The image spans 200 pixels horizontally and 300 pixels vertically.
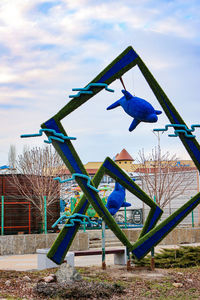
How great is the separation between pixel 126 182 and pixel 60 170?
50.5ft

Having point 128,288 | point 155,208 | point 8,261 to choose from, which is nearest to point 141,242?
point 155,208

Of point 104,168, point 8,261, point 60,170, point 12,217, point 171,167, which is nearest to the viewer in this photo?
point 104,168

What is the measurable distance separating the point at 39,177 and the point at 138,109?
14163 millimetres

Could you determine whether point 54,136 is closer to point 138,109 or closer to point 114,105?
point 114,105

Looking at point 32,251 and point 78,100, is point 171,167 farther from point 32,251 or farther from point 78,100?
point 78,100

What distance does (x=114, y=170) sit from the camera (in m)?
9.87

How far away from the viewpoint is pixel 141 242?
9539 mm

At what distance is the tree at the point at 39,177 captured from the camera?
69.4ft

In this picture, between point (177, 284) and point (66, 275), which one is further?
point (177, 284)

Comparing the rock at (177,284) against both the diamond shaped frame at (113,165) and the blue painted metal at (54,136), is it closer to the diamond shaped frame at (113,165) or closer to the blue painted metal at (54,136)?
the diamond shaped frame at (113,165)

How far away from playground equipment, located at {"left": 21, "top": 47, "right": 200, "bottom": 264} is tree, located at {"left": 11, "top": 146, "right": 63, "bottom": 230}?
35.8 ft

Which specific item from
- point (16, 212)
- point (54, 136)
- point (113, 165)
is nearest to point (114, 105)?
point (113, 165)

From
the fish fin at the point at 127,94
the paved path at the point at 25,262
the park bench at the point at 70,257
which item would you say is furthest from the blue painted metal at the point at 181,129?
the paved path at the point at 25,262

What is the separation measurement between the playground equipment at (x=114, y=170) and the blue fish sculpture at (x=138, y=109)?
0.28 metres
